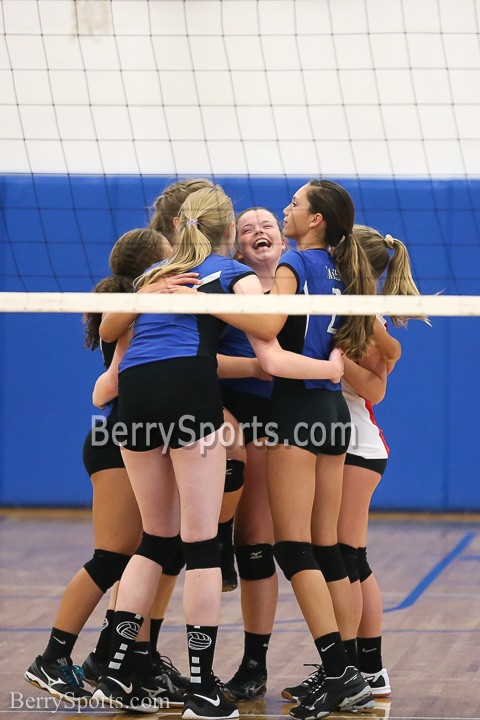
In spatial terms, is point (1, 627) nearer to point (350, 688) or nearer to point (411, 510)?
point (350, 688)

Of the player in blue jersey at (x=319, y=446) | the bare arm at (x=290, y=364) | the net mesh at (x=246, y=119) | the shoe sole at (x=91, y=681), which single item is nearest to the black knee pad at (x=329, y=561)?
the player in blue jersey at (x=319, y=446)

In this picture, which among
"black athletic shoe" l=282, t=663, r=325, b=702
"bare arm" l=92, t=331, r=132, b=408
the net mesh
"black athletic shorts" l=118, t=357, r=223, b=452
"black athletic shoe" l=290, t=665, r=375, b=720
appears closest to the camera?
"black athletic shorts" l=118, t=357, r=223, b=452

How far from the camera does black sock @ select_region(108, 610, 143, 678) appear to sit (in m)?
3.32

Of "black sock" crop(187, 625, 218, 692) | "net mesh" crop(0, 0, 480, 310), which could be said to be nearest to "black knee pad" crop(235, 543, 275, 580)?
"black sock" crop(187, 625, 218, 692)

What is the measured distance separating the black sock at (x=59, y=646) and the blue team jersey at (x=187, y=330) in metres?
0.93

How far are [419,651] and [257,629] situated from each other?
3.18ft

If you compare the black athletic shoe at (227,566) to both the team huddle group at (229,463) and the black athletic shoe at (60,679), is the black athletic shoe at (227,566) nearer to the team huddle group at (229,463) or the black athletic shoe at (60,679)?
the team huddle group at (229,463)

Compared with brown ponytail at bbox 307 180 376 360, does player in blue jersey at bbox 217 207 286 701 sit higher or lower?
lower

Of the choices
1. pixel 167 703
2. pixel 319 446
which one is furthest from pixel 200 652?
pixel 319 446

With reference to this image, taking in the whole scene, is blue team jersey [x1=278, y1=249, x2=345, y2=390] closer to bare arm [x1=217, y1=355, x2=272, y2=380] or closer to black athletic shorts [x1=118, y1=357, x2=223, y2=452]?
bare arm [x1=217, y1=355, x2=272, y2=380]

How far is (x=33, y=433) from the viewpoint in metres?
8.27

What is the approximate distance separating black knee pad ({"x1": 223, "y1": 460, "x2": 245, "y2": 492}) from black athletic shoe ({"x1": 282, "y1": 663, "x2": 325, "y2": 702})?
64cm

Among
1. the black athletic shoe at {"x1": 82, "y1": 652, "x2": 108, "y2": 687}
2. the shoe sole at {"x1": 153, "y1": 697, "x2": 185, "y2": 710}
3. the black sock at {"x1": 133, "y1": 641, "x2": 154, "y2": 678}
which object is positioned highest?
the black sock at {"x1": 133, "y1": 641, "x2": 154, "y2": 678}

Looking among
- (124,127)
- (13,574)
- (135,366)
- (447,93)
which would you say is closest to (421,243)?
(447,93)
